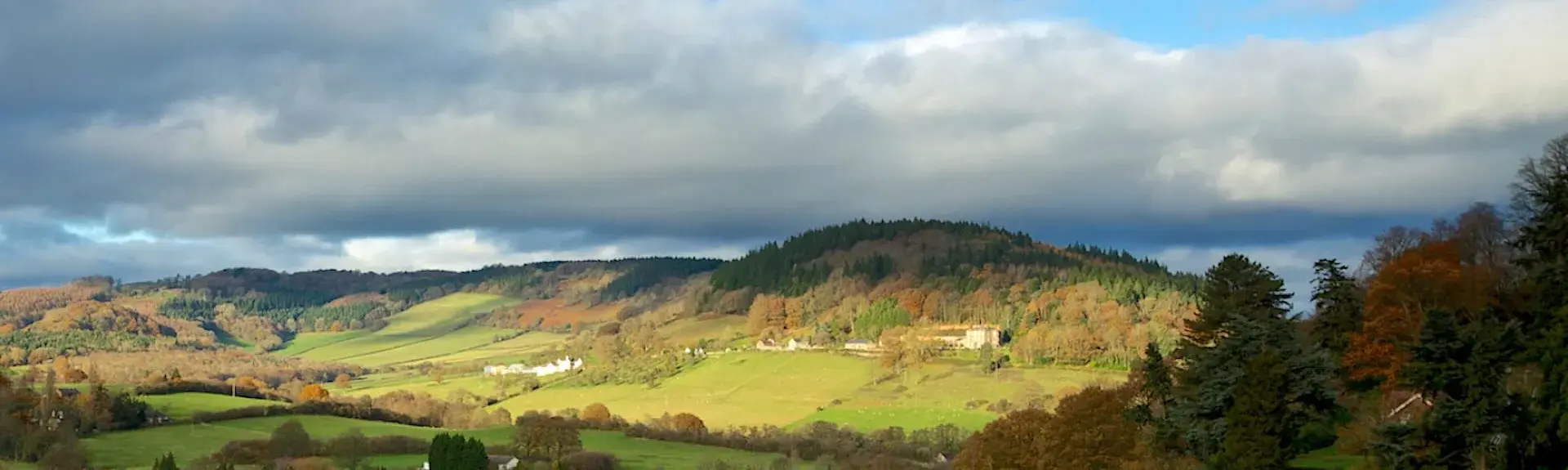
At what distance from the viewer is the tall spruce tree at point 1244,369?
197 feet

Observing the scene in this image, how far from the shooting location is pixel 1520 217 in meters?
86.8

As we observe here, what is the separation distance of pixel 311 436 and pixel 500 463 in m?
Answer: 36.2

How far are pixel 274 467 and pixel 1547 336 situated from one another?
111 meters

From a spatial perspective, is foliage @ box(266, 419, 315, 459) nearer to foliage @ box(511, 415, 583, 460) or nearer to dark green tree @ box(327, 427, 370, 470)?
dark green tree @ box(327, 427, 370, 470)

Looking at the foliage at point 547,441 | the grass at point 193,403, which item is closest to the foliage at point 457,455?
the foliage at point 547,441

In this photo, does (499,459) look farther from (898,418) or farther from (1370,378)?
(1370,378)

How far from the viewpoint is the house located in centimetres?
12547

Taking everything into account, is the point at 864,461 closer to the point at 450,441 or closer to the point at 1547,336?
the point at 450,441

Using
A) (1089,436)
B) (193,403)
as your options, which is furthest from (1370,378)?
(193,403)

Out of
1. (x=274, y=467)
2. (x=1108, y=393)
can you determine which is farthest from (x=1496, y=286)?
(x=274, y=467)

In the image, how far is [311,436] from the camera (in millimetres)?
154625

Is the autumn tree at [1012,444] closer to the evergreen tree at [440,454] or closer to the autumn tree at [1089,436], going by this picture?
the autumn tree at [1089,436]

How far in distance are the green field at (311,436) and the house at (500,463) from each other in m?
7.89

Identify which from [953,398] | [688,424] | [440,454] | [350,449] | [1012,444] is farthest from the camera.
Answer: [953,398]
